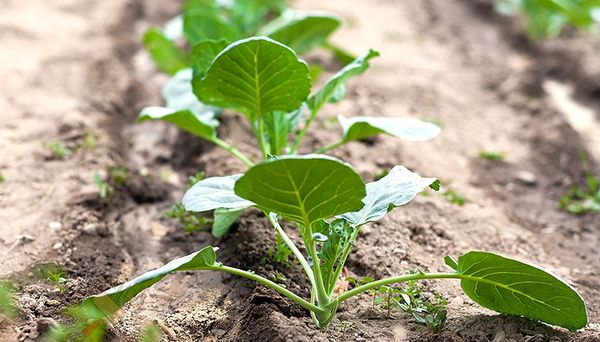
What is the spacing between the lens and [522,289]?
226 centimetres

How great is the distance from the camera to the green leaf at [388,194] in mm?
2275

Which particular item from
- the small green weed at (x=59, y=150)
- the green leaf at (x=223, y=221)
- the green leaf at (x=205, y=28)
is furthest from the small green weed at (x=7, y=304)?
Answer: the green leaf at (x=205, y=28)

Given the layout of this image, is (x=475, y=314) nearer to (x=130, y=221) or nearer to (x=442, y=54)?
(x=130, y=221)

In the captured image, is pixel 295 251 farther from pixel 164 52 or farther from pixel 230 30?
pixel 164 52

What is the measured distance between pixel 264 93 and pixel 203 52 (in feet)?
1.41

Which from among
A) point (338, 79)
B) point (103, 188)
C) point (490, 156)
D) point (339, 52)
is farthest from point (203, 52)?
point (339, 52)

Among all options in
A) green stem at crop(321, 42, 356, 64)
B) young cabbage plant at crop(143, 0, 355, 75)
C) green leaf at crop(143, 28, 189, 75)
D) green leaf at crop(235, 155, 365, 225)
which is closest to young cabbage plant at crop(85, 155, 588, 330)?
green leaf at crop(235, 155, 365, 225)

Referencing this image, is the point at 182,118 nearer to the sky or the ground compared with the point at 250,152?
nearer to the sky

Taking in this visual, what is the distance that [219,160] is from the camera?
3.60 m

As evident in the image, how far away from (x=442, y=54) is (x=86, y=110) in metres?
2.79

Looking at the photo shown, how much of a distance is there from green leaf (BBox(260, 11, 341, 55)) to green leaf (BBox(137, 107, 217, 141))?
971mm

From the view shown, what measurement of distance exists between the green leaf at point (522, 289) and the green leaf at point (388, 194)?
10.2 inches

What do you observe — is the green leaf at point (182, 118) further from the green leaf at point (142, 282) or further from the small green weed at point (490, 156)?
the small green weed at point (490, 156)

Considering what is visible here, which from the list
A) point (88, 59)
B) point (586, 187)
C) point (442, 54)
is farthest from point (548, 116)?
point (88, 59)
